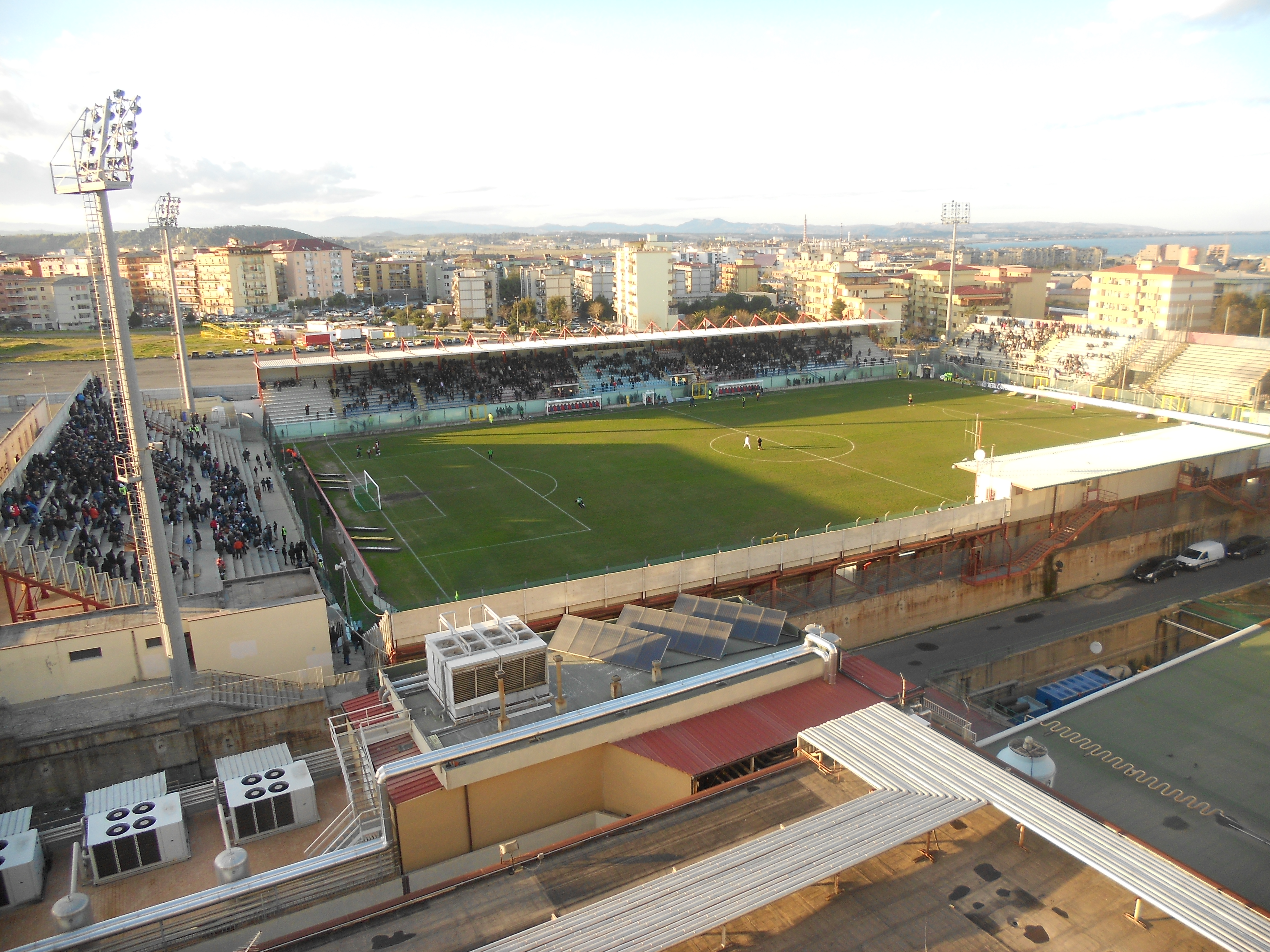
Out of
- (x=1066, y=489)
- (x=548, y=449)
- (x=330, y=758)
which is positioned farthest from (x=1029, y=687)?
(x=548, y=449)

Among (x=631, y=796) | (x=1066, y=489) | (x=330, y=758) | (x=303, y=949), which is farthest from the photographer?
(x=1066, y=489)

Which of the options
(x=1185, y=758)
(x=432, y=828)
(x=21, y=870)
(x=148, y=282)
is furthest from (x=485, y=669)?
(x=148, y=282)

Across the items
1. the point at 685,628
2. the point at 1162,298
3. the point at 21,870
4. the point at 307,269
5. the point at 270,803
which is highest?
the point at 307,269

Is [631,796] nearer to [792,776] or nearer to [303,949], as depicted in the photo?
[792,776]

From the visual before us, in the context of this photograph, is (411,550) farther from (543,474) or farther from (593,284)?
(593,284)

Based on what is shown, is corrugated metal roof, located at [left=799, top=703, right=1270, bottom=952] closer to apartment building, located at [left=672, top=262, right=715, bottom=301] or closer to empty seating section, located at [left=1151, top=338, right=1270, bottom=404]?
empty seating section, located at [left=1151, top=338, right=1270, bottom=404]

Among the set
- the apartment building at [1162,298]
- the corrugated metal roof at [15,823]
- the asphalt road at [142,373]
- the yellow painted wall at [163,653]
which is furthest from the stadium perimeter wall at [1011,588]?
the apartment building at [1162,298]
